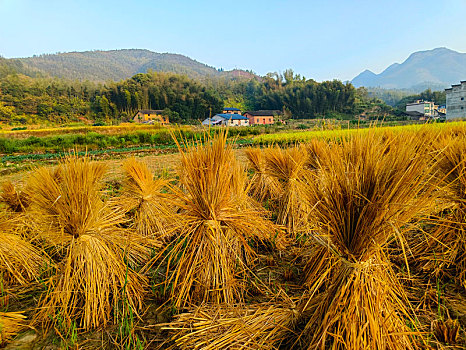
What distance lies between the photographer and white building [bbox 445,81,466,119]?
31.6 m

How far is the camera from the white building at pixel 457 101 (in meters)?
31.6

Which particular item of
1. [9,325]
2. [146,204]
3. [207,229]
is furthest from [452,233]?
[9,325]

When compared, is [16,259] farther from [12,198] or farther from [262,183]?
[262,183]

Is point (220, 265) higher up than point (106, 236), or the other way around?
point (106, 236)

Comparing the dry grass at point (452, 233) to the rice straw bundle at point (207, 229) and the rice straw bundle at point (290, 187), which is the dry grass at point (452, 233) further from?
the rice straw bundle at point (207, 229)

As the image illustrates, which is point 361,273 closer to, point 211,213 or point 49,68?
point 211,213

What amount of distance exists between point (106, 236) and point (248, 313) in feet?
3.97

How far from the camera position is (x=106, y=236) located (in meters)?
1.84

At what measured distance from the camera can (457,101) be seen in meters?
32.4

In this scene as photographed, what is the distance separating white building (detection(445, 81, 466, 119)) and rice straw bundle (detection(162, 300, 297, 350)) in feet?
143

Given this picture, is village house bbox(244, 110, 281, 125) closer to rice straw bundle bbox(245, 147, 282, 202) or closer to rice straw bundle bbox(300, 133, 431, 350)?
rice straw bundle bbox(245, 147, 282, 202)

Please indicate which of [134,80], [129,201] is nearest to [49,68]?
[134,80]

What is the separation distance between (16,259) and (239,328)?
2.11 meters

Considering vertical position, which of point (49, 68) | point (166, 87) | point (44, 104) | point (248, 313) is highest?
point (49, 68)
